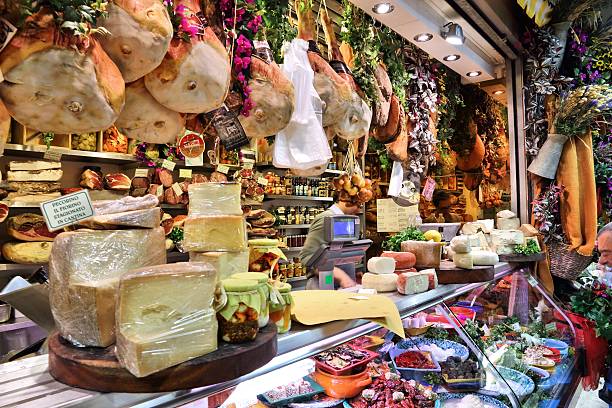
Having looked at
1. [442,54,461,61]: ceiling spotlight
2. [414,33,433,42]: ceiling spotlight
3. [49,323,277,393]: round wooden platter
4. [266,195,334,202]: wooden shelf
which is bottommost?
[49,323,277,393]: round wooden platter

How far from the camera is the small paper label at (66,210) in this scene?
1059mm

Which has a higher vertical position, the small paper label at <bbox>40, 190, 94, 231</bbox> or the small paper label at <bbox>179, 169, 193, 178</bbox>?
the small paper label at <bbox>179, 169, 193, 178</bbox>

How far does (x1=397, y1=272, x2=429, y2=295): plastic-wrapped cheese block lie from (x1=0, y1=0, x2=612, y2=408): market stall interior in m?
0.01

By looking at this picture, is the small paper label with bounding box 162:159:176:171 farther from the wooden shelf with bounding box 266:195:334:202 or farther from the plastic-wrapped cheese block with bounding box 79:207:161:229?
the plastic-wrapped cheese block with bounding box 79:207:161:229

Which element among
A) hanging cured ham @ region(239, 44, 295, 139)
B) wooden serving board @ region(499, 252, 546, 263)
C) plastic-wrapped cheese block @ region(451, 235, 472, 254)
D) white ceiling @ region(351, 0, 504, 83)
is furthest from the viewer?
wooden serving board @ region(499, 252, 546, 263)

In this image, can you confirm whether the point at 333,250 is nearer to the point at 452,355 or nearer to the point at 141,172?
the point at 452,355

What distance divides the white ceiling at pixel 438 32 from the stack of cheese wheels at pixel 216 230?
2042 millimetres

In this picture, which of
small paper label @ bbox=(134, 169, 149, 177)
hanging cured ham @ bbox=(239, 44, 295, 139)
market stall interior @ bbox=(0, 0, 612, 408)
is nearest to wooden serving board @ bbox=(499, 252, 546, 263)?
market stall interior @ bbox=(0, 0, 612, 408)

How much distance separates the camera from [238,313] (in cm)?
114

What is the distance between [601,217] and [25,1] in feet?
16.3

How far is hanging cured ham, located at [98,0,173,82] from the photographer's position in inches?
52.0

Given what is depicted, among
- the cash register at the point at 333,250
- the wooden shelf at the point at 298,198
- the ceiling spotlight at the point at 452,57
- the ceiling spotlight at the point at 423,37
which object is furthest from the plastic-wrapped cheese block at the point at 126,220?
the wooden shelf at the point at 298,198

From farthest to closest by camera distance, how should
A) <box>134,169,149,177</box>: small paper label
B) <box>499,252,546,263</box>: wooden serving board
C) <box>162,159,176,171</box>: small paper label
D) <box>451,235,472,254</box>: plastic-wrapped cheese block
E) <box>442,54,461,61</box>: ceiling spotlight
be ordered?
<box>162,159,176,171</box>: small paper label → <box>134,169,149,177</box>: small paper label → <box>442,54,461,61</box>: ceiling spotlight → <box>499,252,546,263</box>: wooden serving board → <box>451,235,472,254</box>: plastic-wrapped cheese block

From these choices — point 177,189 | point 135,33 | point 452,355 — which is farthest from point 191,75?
point 177,189
